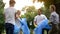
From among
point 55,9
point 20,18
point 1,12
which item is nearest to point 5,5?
point 1,12

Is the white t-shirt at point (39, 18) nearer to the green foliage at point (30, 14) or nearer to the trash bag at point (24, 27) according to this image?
the green foliage at point (30, 14)

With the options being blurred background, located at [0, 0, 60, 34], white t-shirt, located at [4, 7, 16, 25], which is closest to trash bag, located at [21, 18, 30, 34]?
blurred background, located at [0, 0, 60, 34]

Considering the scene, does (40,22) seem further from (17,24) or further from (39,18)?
(17,24)

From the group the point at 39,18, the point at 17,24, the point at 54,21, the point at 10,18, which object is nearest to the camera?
the point at 10,18

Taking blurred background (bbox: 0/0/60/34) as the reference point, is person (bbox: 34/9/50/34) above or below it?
below

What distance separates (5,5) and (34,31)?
948 millimetres

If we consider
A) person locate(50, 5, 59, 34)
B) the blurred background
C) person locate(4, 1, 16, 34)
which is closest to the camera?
person locate(4, 1, 16, 34)

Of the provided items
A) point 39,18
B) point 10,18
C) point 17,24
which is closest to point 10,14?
point 10,18

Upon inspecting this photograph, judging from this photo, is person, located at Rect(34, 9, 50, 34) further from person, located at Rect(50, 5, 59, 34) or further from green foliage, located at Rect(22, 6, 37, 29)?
person, located at Rect(50, 5, 59, 34)

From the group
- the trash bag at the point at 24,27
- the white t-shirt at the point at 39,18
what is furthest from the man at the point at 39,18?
the trash bag at the point at 24,27

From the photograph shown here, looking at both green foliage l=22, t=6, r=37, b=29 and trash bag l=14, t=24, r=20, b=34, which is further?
green foliage l=22, t=6, r=37, b=29

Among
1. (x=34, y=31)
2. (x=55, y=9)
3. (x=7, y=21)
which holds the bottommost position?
(x=34, y=31)

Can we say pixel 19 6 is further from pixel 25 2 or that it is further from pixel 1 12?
pixel 1 12

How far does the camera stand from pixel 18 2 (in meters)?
4.25
